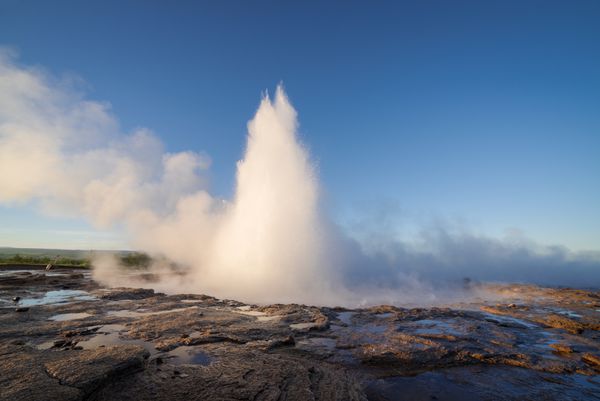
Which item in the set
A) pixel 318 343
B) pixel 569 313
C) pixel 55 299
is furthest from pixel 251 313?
pixel 569 313

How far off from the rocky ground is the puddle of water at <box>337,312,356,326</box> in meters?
0.17

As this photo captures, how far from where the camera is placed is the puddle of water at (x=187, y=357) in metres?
6.92

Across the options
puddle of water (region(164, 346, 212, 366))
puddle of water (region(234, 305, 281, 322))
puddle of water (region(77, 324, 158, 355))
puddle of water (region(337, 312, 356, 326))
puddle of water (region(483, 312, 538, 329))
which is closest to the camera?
puddle of water (region(164, 346, 212, 366))

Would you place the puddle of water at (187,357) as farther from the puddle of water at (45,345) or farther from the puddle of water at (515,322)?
the puddle of water at (515,322)

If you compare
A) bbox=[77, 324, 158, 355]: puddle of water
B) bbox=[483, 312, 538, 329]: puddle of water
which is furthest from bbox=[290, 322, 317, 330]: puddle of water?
bbox=[483, 312, 538, 329]: puddle of water

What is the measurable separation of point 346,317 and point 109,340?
9101 mm

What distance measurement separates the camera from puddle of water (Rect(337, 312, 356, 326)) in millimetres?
12148

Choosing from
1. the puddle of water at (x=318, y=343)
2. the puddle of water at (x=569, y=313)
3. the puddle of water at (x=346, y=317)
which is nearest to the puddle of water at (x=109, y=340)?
the puddle of water at (x=318, y=343)

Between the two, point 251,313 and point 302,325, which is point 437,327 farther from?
point 251,313

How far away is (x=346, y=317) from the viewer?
13.2 m

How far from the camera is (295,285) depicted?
20.0m

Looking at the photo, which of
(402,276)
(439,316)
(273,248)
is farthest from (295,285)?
(402,276)

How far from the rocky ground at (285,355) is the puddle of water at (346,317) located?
17 centimetres

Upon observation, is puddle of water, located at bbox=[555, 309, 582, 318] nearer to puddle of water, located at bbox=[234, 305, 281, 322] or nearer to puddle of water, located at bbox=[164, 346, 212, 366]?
puddle of water, located at bbox=[234, 305, 281, 322]
